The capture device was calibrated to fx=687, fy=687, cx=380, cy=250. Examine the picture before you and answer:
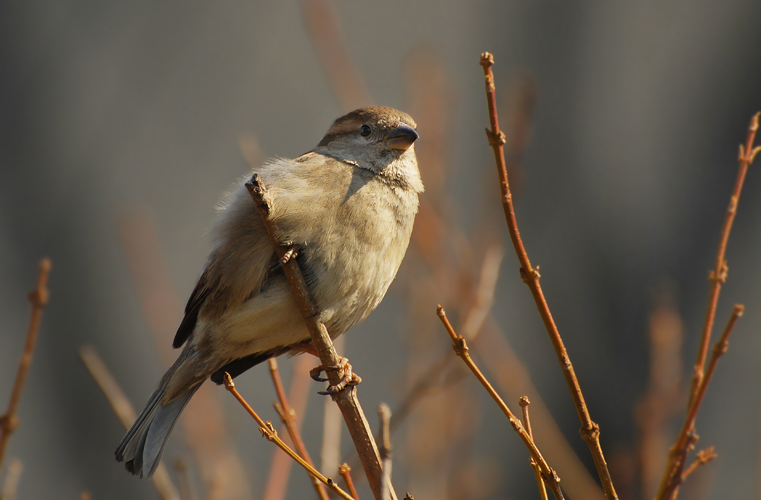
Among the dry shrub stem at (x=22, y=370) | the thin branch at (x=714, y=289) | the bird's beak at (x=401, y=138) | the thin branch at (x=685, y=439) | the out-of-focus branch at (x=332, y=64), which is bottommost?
the thin branch at (x=685, y=439)

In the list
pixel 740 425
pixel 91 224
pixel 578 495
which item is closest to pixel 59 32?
pixel 91 224

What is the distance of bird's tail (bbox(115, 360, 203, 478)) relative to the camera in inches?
109

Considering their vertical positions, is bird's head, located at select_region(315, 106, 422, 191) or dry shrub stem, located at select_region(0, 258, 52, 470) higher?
bird's head, located at select_region(315, 106, 422, 191)

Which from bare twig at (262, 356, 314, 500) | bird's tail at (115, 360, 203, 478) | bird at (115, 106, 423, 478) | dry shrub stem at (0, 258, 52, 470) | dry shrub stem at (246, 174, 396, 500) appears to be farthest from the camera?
bird's tail at (115, 360, 203, 478)

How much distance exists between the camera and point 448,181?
4.91m

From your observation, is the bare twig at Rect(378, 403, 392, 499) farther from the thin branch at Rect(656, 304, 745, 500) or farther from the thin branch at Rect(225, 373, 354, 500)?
the thin branch at Rect(656, 304, 745, 500)

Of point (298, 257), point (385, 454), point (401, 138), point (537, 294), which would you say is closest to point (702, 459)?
point (537, 294)

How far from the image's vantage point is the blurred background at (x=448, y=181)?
5.13 metres

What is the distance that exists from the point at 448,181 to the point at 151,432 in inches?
111

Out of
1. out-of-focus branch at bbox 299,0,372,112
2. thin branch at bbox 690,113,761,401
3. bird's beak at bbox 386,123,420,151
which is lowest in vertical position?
thin branch at bbox 690,113,761,401

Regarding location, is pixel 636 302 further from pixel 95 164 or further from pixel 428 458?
pixel 95 164

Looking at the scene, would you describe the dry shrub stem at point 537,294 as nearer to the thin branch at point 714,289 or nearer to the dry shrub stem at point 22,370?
the thin branch at point 714,289

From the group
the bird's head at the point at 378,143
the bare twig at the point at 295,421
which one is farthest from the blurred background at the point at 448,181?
the bare twig at the point at 295,421

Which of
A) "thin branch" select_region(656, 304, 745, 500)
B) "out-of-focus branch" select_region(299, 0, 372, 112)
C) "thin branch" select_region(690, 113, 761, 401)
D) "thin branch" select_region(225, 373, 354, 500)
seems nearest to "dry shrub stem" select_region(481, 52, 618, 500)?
"thin branch" select_region(656, 304, 745, 500)
